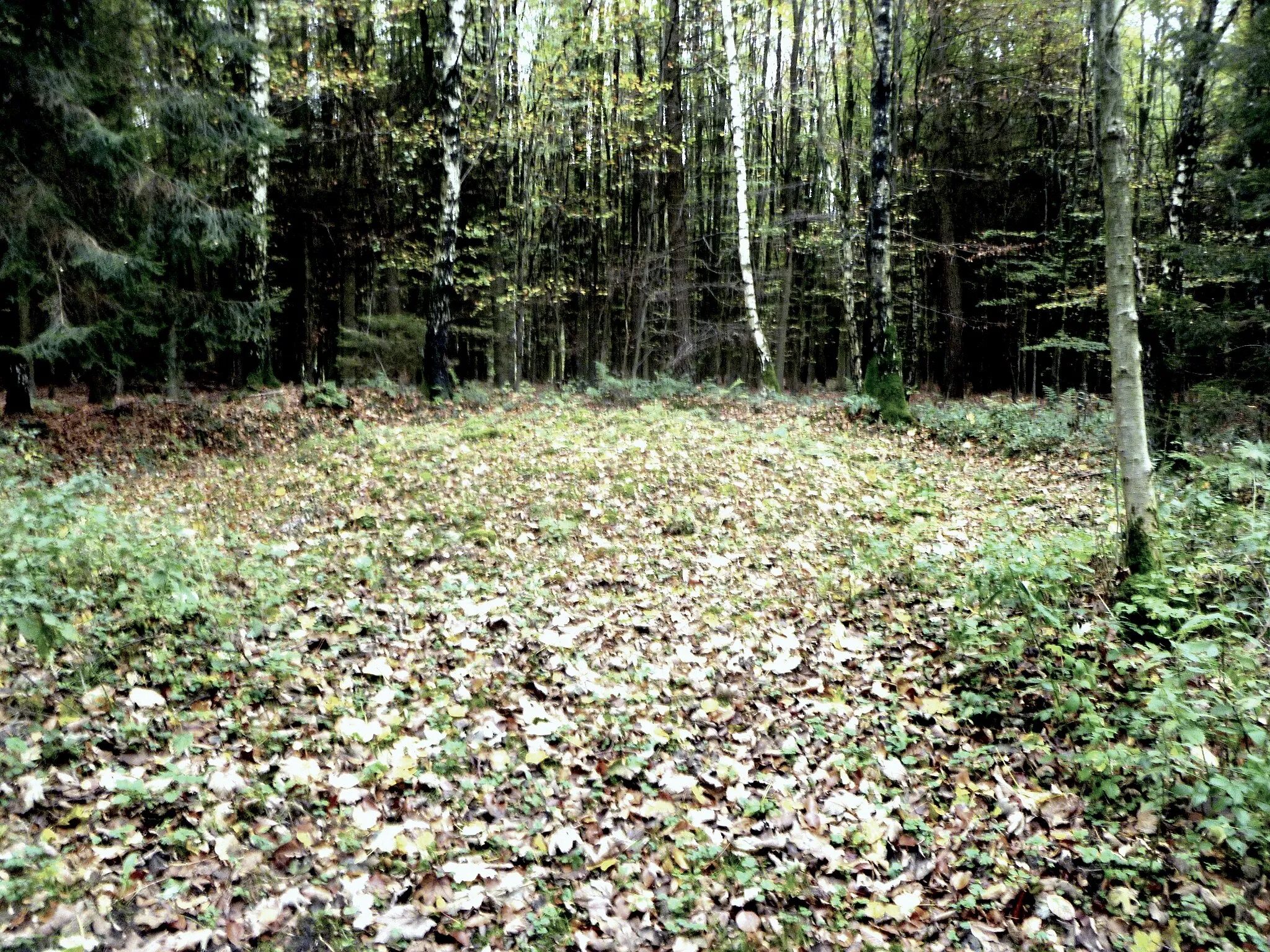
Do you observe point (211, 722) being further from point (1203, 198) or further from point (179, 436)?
point (1203, 198)

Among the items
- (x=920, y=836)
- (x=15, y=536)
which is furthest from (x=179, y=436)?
(x=920, y=836)

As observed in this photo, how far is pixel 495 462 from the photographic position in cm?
1072

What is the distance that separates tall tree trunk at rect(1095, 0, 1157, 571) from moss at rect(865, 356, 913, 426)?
8.70 m

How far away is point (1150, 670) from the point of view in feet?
16.5

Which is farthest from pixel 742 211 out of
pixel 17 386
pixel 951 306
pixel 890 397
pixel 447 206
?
pixel 17 386

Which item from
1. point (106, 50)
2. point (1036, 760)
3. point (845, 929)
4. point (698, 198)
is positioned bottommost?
point (845, 929)

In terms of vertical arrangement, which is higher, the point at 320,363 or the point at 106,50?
the point at 106,50

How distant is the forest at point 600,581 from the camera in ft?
12.6

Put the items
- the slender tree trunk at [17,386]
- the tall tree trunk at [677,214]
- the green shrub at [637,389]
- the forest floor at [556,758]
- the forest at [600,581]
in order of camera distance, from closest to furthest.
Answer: the forest floor at [556,758] → the forest at [600,581] → the slender tree trunk at [17,386] → the green shrub at [637,389] → the tall tree trunk at [677,214]

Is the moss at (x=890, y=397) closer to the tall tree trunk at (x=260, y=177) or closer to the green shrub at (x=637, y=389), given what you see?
the green shrub at (x=637, y=389)

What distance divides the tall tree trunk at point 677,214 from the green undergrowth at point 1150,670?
1377cm

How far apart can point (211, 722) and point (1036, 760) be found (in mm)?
5306

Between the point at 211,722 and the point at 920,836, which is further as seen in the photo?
the point at 211,722

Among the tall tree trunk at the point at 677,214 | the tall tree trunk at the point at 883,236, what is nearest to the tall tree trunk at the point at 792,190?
the tall tree trunk at the point at 677,214
